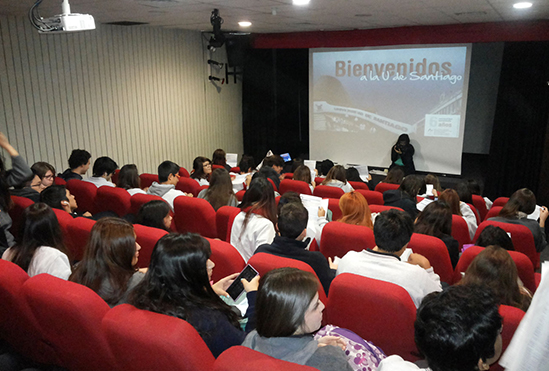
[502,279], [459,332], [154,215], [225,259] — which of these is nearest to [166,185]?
[154,215]

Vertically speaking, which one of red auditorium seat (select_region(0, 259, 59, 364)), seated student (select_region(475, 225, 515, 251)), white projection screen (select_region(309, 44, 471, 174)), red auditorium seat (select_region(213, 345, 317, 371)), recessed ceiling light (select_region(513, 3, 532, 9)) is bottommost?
red auditorium seat (select_region(0, 259, 59, 364))

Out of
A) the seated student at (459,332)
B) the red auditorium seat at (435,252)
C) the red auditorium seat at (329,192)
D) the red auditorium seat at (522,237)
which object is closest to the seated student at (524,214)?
the red auditorium seat at (522,237)

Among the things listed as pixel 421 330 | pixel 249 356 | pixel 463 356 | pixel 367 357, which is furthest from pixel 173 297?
pixel 463 356

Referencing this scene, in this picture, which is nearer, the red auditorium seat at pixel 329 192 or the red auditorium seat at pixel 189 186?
the red auditorium seat at pixel 329 192

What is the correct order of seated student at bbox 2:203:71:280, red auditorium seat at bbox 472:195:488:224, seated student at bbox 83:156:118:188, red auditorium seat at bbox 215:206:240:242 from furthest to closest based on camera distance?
seated student at bbox 83:156:118:188 < red auditorium seat at bbox 472:195:488:224 < red auditorium seat at bbox 215:206:240:242 < seated student at bbox 2:203:71:280

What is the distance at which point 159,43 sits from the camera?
26.9 feet

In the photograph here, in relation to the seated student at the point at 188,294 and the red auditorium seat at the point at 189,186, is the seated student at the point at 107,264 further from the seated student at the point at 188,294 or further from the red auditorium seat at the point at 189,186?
the red auditorium seat at the point at 189,186

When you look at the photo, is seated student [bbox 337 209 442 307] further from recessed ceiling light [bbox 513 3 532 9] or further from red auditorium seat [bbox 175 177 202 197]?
recessed ceiling light [bbox 513 3 532 9]

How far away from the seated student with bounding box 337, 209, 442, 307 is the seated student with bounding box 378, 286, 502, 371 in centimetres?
84

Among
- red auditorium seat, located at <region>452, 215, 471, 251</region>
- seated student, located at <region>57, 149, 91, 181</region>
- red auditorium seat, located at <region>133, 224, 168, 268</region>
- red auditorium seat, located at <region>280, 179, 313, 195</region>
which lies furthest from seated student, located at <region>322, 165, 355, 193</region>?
seated student, located at <region>57, 149, 91, 181</region>

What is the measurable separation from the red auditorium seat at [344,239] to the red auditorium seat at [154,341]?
5.43 feet

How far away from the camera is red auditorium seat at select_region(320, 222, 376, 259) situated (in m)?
2.94

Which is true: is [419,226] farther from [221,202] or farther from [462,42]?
[462,42]

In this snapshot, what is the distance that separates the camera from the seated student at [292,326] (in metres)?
1.52
